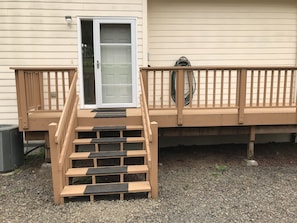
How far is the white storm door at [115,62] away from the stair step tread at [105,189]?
226 cm

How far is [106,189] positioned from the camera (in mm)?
3242

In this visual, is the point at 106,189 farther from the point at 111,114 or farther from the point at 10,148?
the point at 10,148

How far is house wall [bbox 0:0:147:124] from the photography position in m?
4.99

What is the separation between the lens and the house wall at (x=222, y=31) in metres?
5.57

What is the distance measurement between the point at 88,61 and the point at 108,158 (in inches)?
89.7

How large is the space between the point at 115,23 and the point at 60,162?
3075 millimetres

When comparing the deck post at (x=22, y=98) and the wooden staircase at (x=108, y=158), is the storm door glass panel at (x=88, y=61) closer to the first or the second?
the wooden staircase at (x=108, y=158)

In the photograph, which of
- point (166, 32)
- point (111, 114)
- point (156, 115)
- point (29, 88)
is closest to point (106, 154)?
point (111, 114)

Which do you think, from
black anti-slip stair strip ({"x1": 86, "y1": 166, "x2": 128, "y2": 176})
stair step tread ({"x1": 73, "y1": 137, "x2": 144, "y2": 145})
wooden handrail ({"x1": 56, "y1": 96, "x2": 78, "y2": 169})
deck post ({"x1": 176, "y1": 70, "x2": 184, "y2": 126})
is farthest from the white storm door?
black anti-slip stair strip ({"x1": 86, "y1": 166, "x2": 128, "y2": 176})

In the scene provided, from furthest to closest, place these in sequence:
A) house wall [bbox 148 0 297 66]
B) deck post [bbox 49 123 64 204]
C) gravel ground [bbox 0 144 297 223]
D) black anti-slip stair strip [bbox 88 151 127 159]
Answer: house wall [bbox 148 0 297 66], black anti-slip stair strip [bbox 88 151 127 159], deck post [bbox 49 123 64 204], gravel ground [bbox 0 144 297 223]

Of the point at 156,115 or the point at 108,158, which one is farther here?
the point at 156,115

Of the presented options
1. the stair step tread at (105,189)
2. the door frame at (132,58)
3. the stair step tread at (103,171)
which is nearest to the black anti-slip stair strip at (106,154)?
the stair step tread at (103,171)

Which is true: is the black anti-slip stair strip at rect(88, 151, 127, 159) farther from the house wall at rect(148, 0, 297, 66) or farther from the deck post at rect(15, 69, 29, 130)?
the house wall at rect(148, 0, 297, 66)

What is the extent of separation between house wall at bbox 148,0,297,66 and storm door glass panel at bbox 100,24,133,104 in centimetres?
60
